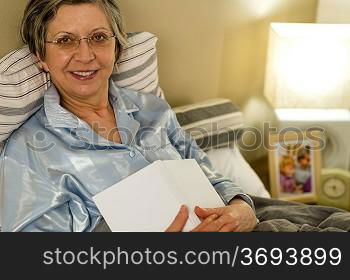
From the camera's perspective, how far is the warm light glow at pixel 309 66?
2123 millimetres

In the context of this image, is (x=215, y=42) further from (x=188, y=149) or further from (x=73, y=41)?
(x=73, y=41)

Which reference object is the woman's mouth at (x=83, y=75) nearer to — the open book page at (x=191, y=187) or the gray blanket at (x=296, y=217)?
the open book page at (x=191, y=187)

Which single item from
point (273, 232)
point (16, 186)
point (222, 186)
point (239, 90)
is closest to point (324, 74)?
point (239, 90)

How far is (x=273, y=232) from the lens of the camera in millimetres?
1475

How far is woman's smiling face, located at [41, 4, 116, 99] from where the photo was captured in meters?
1.48

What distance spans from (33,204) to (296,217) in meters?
0.76

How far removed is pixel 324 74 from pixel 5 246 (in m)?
1.35

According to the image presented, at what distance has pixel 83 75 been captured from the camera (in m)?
1.53

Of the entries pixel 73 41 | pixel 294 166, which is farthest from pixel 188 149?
pixel 294 166

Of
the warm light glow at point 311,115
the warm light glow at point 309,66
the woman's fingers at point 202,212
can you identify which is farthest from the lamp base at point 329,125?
the woman's fingers at point 202,212

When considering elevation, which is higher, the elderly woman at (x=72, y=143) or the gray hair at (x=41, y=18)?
the gray hair at (x=41, y=18)

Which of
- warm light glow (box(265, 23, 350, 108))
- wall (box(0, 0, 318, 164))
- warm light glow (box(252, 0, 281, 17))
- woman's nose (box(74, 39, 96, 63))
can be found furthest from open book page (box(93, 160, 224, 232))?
warm light glow (box(252, 0, 281, 17))

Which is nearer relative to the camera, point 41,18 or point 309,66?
point 41,18

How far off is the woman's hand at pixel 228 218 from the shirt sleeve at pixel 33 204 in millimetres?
289
